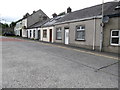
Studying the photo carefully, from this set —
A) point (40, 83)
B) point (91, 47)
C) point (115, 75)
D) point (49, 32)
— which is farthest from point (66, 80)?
point (49, 32)

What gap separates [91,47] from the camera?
1128 centimetres

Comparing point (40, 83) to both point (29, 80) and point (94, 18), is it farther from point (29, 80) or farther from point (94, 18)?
point (94, 18)

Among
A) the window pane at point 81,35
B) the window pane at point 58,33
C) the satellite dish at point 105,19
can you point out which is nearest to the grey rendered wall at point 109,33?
the satellite dish at point 105,19

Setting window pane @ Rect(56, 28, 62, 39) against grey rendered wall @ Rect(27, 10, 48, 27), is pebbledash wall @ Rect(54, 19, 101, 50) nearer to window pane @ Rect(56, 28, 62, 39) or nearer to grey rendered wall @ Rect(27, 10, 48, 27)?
window pane @ Rect(56, 28, 62, 39)

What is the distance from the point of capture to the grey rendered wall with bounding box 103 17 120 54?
918cm

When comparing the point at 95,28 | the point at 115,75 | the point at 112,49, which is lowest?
the point at 115,75

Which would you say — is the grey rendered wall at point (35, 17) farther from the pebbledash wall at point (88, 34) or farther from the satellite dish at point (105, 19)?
the satellite dish at point (105, 19)

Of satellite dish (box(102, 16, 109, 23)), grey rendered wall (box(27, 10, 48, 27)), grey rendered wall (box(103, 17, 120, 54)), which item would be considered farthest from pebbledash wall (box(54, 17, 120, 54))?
grey rendered wall (box(27, 10, 48, 27))

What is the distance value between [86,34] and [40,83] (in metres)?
9.56

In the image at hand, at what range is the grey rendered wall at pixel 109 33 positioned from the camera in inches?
361

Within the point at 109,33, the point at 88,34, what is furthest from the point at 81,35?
the point at 109,33

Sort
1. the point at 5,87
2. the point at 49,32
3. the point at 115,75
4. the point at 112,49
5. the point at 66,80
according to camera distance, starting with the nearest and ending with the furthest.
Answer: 1. the point at 5,87
2. the point at 66,80
3. the point at 115,75
4. the point at 112,49
5. the point at 49,32

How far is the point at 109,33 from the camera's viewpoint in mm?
9727

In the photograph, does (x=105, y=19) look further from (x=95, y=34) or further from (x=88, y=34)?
(x=88, y=34)
